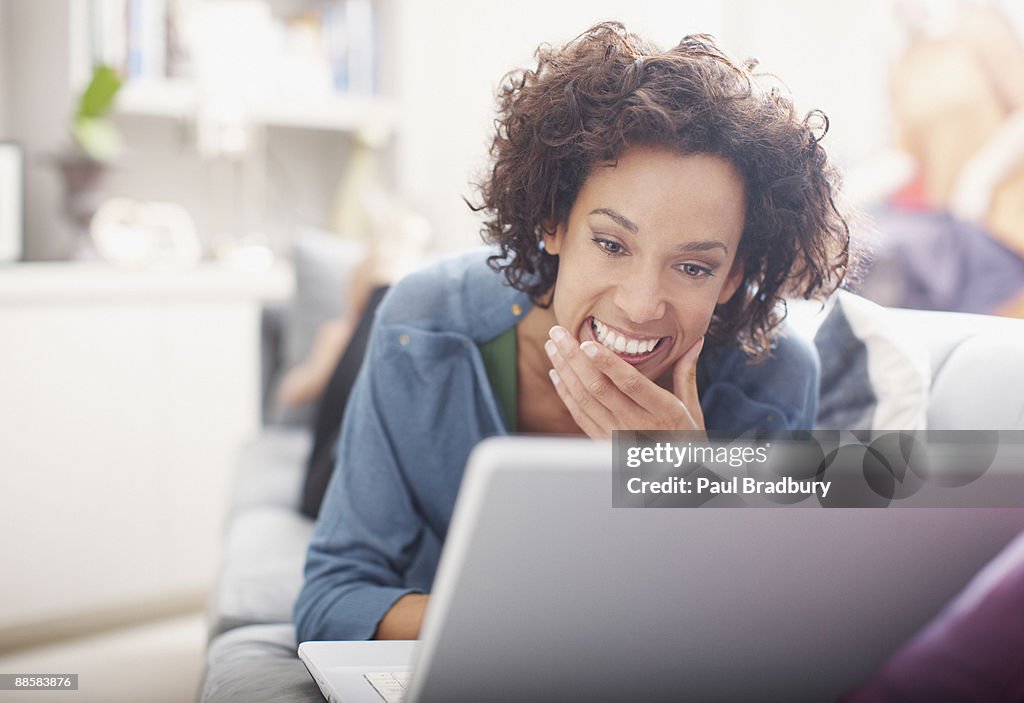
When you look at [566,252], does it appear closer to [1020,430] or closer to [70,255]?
[1020,430]

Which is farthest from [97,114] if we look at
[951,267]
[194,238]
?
[951,267]

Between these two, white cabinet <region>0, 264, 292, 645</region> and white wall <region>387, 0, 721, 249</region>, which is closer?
white cabinet <region>0, 264, 292, 645</region>

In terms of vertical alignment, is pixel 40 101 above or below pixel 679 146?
above

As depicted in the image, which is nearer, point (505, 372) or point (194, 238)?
point (505, 372)

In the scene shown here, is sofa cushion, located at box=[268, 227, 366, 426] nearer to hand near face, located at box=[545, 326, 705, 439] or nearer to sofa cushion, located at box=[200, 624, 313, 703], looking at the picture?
sofa cushion, located at box=[200, 624, 313, 703]

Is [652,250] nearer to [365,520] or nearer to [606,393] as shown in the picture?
[606,393]

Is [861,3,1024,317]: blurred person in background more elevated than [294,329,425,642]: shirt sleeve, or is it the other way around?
[861,3,1024,317]: blurred person in background

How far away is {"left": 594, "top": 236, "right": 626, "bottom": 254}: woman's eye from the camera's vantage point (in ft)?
2.49

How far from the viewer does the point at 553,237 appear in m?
0.83

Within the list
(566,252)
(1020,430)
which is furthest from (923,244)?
(566,252)

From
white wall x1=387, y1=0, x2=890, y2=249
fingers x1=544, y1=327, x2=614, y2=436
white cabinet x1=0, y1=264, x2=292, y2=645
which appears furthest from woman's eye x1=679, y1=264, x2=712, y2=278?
white cabinet x1=0, y1=264, x2=292, y2=645

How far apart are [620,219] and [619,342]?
0.10 m

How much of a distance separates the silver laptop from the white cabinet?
1654 millimetres

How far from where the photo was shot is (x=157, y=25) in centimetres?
238
